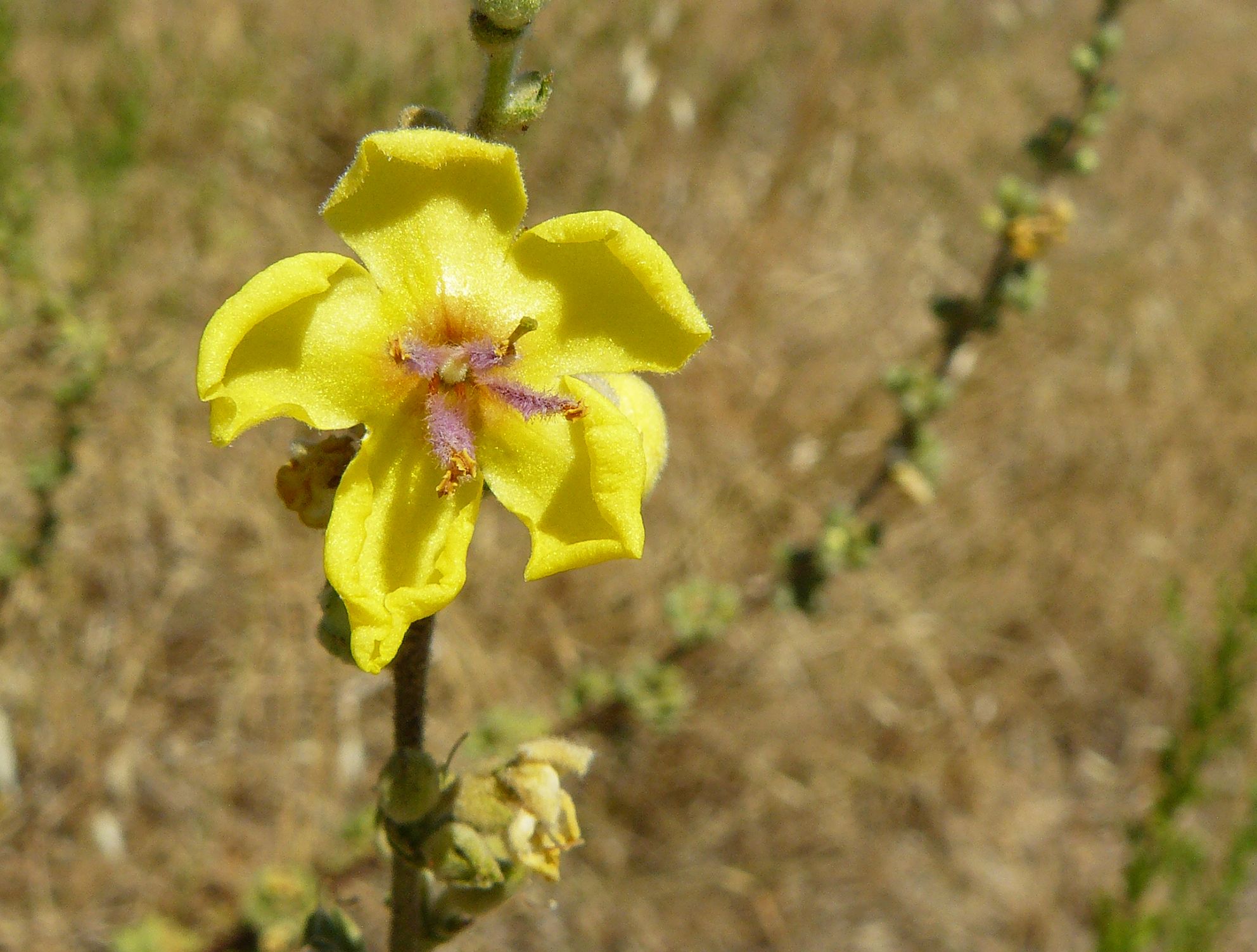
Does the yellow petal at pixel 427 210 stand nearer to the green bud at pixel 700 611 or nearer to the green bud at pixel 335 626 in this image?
the green bud at pixel 335 626

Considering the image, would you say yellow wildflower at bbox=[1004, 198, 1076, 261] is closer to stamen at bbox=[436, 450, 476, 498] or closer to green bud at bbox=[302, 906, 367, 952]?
stamen at bbox=[436, 450, 476, 498]

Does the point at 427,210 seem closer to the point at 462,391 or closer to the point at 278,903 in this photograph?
the point at 462,391

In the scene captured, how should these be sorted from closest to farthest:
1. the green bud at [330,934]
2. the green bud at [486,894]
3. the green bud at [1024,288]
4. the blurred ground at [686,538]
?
the green bud at [486,894] → the green bud at [330,934] → the green bud at [1024,288] → the blurred ground at [686,538]

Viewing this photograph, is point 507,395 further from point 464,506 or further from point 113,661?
point 113,661

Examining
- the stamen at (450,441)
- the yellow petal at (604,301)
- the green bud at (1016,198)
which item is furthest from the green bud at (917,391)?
the stamen at (450,441)

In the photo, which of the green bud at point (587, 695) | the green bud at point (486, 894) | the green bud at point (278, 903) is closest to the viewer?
the green bud at point (486, 894)

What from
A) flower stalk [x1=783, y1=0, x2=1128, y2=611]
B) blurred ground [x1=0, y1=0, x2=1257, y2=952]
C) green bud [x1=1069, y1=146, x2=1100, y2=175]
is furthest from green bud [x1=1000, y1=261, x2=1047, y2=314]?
blurred ground [x1=0, y1=0, x2=1257, y2=952]

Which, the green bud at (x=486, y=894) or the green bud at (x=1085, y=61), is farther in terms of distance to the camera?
the green bud at (x=1085, y=61)
